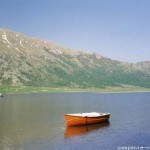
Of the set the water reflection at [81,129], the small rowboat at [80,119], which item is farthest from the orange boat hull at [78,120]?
the water reflection at [81,129]

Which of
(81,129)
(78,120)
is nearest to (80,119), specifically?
(78,120)

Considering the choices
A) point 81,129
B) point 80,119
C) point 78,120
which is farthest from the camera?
point 80,119

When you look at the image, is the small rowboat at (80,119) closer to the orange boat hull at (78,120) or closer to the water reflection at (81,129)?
the orange boat hull at (78,120)

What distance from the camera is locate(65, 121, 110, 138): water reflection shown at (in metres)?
80.0

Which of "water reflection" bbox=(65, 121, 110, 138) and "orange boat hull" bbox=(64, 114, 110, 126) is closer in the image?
"water reflection" bbox=(65, 121, 110, 138)

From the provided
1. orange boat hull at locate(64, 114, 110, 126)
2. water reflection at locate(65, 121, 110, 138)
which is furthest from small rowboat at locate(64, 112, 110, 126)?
Answer: water reflection at locate(65, 121, 110, 138)

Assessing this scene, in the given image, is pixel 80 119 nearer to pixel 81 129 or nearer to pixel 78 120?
pixel 78 120

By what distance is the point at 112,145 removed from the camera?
A: 64.4 metres

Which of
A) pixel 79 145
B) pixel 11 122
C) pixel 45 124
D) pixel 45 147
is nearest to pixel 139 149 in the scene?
pixel 79 145

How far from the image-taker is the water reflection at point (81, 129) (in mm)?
A: 80000

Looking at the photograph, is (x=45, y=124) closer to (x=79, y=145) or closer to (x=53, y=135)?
(x=53, y=135)

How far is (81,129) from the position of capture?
86.3 meters

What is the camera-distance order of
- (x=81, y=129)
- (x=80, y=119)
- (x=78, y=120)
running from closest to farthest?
(x=81, y=129) < (x=78, y=120) < (x=80, y=119)

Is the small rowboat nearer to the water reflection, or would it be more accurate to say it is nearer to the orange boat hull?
the orange boat hull
